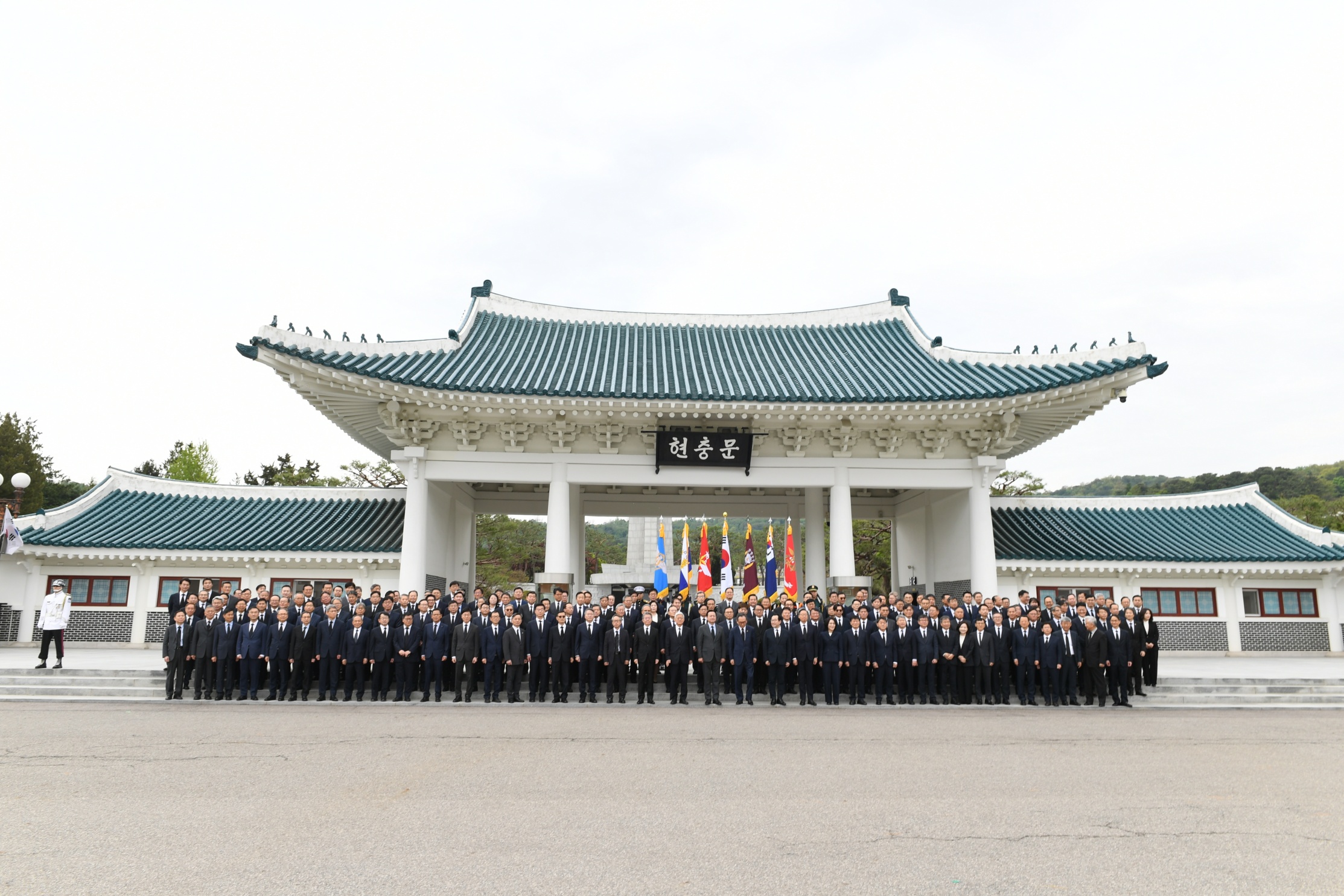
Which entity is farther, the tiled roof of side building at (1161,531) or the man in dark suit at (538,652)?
the tiled roof of side building at (1161,531)

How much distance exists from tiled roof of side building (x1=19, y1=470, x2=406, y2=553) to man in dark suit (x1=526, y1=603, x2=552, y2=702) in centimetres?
573

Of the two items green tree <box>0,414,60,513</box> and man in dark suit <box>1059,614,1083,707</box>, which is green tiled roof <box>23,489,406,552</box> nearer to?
man in dark suit <box>1059,614,1083,707</box>

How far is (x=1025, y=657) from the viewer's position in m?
10.5

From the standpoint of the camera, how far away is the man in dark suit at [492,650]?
1032 centimetres

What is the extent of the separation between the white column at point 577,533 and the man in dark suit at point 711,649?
458 cm

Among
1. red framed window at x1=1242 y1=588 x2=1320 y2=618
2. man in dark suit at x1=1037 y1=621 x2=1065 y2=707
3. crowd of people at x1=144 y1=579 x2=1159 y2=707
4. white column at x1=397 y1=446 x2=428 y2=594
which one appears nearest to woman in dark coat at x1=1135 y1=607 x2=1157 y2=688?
crowd of people at x1=144 y1=579 x2=1159 y2=707

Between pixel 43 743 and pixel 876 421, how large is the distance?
38.0 ft

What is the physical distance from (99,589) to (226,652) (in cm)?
721

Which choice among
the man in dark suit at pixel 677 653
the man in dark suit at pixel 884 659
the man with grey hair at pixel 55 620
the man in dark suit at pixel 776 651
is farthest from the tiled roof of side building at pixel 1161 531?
the man with grey hair at pixel 55 620

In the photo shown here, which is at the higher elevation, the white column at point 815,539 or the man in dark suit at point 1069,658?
the white column at point 815,539

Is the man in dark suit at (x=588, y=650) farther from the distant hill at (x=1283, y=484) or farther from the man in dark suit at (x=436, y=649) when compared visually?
the distant hill at (x=1283, y=484)

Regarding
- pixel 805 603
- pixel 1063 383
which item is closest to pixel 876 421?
pixel 1063 383

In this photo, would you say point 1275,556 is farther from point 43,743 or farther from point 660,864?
point 43,743

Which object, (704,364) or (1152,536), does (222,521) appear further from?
(1152,536)
